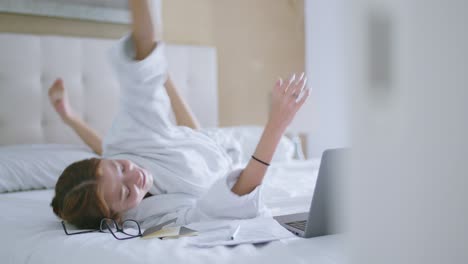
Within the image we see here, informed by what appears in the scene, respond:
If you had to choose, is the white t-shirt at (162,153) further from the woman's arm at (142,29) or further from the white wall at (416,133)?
the white wall at (416,133)

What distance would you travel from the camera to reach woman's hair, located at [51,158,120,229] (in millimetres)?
1208

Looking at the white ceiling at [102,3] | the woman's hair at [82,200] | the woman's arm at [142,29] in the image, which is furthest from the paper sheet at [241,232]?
the white ceiling at [102,3]

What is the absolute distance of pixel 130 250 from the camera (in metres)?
0.96

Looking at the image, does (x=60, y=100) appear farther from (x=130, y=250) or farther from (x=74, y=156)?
(x=130, y=250)

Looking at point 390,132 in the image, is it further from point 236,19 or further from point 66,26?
point 236,19

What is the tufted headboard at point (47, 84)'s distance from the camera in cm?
233

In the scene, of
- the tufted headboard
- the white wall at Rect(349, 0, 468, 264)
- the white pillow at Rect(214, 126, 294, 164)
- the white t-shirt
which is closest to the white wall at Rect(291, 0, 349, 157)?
the white pillow at Rect(214, 126, 294, 164)

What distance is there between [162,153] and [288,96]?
522mm

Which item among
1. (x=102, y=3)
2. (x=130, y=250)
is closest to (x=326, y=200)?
(x=130, y=250)

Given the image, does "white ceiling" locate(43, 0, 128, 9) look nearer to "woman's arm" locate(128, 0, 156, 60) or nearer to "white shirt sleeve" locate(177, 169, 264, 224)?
"woman's arm" locate(128, 0, 156, 60)

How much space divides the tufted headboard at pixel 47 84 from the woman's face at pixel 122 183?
129 centimetres

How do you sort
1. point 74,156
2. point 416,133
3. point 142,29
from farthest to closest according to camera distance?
point 74,156
point 142,29
point 416,133

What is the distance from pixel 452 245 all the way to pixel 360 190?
0.22ft

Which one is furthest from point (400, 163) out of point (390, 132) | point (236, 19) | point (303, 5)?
point (303, 5)
